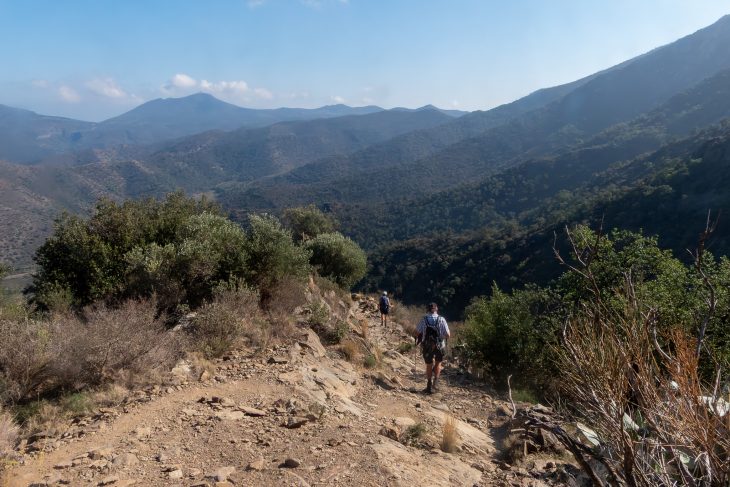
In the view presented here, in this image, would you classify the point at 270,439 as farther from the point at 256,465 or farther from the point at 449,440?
the point at 449,440

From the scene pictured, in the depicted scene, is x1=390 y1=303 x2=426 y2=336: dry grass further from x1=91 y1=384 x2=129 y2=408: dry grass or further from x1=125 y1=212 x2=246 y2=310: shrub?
x1=91 y1=384 x2=129 y2=408: dry grass

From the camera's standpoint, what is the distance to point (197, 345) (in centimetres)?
722

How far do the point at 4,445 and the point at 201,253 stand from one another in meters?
5.53

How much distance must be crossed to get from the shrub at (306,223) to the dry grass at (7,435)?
2067 cm

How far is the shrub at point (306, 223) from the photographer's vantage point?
1027 inches

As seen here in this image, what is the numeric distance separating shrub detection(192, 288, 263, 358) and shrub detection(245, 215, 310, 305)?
4.95ft

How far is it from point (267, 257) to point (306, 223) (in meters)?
16.0

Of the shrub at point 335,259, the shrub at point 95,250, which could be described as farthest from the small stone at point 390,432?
the shrub at point 335,259

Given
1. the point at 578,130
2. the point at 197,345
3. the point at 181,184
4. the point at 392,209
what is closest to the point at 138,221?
the point at 197,345

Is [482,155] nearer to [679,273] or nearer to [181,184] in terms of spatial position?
[181,184]

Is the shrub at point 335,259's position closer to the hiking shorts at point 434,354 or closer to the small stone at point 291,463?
the hiking shorts at point 434,354

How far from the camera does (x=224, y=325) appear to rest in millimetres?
7586

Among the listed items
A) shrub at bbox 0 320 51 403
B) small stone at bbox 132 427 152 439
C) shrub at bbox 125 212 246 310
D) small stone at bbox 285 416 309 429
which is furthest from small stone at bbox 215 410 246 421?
shrub at bbox 125 212 246 310

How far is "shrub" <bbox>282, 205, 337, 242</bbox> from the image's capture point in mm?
26078
